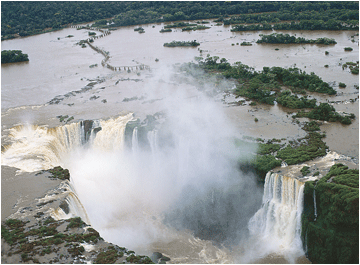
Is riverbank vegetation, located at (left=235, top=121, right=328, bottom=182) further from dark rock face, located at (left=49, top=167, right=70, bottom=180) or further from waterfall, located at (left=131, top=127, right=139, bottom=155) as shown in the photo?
dark rock face, located at (left=49, top=167, right=70, bottom=180)

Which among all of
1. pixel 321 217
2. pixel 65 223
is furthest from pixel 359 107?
pixel 65 223

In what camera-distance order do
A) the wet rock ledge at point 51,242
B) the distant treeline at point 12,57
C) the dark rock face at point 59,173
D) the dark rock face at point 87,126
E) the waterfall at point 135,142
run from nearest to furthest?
the wet rock ledge at point 51,242 < the dark rock face at point 59,173 < the waterfall at point 135,142 < the dark rock face at point 87,126 < the distant treeline at point 12,57

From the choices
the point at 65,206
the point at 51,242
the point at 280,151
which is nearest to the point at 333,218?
the point at 280,151

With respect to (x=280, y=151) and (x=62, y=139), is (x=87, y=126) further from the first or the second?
(x=280, y=151)

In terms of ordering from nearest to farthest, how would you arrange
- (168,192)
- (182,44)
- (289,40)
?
(168,192)
(289,40)
(182,44)

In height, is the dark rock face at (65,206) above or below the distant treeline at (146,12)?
below

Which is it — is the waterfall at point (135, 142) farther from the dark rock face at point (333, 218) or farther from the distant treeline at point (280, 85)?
the dark rock face at point (333, 218)

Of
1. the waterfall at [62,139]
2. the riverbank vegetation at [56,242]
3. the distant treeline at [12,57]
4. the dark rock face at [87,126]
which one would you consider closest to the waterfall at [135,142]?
the waterfall at [62,139]
